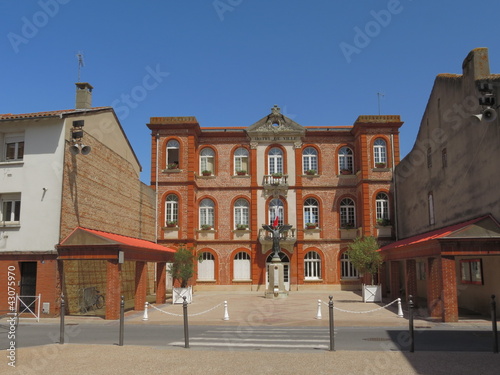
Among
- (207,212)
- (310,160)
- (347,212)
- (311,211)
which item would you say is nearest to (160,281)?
(207,212)

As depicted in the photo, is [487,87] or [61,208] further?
[61,208]

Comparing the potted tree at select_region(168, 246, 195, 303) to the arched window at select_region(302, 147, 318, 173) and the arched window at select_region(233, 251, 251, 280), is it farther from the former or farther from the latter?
the arched window at select_region(302, 147, 318, 173)

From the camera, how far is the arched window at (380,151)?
119 ft

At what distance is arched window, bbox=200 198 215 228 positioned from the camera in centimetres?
3759

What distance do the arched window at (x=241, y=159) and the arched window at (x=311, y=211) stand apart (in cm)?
515

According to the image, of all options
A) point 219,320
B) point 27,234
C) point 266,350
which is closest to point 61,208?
point 27,234

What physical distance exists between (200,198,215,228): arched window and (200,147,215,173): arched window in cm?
231

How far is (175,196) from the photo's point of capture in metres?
36.8

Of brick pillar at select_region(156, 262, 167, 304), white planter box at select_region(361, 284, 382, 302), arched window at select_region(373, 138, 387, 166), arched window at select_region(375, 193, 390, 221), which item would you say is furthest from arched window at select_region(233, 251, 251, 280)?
arched window at select_region(373, 138, 387, 166)

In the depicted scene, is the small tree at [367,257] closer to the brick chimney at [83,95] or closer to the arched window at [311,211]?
the arched window at [311,211]

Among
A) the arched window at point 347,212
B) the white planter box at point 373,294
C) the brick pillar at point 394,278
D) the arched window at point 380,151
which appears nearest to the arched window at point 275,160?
the arched window at point 347,212

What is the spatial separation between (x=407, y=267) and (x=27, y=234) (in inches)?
680

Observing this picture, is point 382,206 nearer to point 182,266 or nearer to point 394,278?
point 394,278

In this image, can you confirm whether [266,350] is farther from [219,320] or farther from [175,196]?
[175,196]
